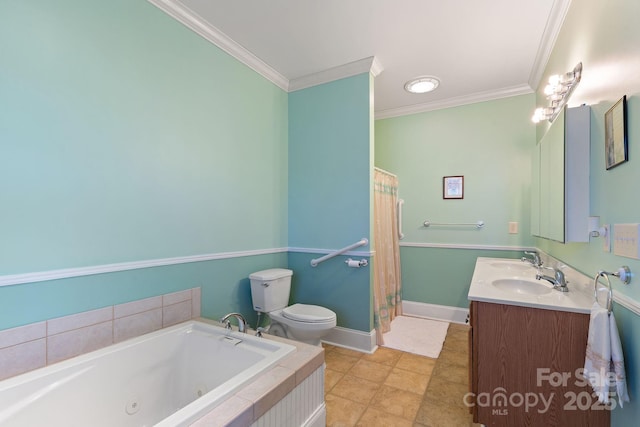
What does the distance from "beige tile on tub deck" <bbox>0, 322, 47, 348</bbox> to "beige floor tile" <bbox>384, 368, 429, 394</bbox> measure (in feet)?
6.43

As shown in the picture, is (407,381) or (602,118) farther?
(407,381)

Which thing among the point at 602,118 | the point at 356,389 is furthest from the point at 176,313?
the point at 602,118

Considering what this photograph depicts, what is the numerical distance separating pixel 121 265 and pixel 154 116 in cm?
90

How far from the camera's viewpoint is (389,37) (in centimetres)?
218

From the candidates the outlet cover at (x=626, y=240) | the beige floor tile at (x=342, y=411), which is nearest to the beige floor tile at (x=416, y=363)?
the beige floor tile at (x=342, y=411)

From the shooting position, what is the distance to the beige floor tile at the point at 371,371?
209 cm

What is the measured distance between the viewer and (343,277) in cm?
262

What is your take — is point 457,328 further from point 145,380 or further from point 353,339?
point 145,380

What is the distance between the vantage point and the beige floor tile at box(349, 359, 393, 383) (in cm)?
209

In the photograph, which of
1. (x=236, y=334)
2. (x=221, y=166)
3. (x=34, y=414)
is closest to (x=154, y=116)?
(x=221, y=166)

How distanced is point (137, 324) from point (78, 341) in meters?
0.27

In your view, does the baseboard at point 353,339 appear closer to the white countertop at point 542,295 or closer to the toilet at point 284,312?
the toilet at point 284,312

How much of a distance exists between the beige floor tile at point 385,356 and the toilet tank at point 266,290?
0.85 meters

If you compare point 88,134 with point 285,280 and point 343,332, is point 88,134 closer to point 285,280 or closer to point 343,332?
point 285,280
